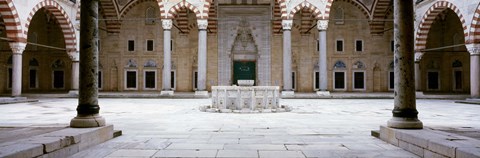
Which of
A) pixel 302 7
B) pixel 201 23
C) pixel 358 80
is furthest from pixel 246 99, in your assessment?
pixel 358 80

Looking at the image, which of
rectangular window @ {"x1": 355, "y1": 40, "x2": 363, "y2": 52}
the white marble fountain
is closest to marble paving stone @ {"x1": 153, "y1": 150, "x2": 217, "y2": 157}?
the white marble fountain

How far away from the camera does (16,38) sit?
519 inches

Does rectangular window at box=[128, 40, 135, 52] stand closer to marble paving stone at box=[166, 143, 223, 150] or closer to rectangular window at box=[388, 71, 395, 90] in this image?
rectangular window at box=[388, 71, 395, 90]

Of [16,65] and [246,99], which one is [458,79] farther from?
[16,65]

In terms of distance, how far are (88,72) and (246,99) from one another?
4857 millimetres

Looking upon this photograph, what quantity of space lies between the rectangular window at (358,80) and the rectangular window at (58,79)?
17.2 m

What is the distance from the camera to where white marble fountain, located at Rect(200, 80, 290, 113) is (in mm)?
8641

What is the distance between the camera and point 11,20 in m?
12.9

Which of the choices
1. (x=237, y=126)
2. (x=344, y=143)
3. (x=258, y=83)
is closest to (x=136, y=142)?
(x=237, y=126)

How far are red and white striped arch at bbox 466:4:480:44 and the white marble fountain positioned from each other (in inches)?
343

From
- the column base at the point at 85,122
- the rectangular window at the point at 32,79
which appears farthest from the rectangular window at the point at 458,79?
the rectangular window at the point at 32,79

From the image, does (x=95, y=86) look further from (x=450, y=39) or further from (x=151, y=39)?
(x=450, y=39)

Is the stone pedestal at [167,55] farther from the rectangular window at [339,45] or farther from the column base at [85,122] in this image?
the column base at [85,122]

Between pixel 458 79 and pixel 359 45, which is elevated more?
pixel 359 45
